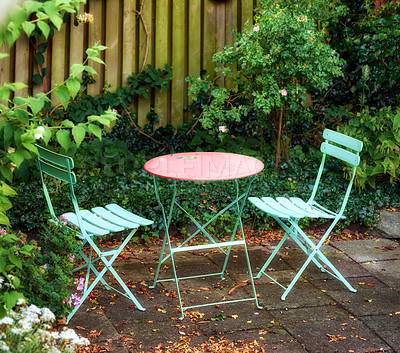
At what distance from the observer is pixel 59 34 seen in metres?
6.46

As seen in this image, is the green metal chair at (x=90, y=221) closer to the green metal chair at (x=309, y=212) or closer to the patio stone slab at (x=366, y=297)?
the green metal chair at (x=309, y=212)

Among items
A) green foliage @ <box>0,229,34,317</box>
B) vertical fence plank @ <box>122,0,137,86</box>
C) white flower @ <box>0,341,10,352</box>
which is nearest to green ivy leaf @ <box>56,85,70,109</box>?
green foliage @ <box>0,229,34,317</box>

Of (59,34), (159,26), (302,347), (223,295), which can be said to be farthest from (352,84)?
(302,347)

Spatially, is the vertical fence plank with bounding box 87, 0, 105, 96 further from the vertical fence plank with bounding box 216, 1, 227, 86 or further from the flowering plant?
the flowering plant

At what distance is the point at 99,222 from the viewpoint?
393cm

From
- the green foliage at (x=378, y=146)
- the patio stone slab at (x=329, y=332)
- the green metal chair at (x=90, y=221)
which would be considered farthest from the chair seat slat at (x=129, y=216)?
the green foliage at (x=378, y=146)

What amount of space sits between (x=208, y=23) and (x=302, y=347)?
4565 mm

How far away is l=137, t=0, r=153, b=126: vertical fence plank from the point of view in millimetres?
6781

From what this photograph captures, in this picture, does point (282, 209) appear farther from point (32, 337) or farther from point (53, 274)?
point (32, 337)

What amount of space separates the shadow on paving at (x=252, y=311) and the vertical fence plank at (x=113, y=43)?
2559 millimetres

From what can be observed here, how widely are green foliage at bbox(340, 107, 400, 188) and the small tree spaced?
586 mm

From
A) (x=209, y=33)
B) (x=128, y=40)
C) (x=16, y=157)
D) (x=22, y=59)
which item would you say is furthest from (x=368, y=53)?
(x=16, y=157)

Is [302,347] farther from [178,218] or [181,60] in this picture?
[181,60]

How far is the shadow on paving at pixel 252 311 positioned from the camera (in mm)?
3490
